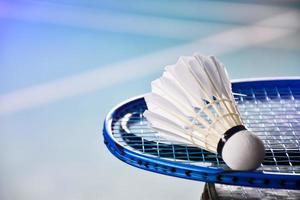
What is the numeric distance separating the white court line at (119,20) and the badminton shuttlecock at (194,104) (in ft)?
4.14

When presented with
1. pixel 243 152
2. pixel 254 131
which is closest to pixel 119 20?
pixel 254 131

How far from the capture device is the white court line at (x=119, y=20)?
2148mm

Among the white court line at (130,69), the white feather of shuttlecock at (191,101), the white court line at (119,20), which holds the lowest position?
the white court line at (130,69)

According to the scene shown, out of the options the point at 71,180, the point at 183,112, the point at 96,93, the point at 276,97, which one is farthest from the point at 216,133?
the point at 96,93

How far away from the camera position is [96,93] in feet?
5.85

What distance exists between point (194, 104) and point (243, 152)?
158mm

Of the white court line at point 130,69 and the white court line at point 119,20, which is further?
the white court line at point 119,20

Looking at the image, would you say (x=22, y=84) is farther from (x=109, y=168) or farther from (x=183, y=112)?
(x=183, y=112)

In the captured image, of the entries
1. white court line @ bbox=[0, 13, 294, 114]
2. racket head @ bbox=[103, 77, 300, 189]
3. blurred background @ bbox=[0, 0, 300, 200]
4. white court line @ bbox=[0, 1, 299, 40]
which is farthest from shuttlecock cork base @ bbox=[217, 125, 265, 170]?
white court line @ bbox=[0, 1, 299, 40]

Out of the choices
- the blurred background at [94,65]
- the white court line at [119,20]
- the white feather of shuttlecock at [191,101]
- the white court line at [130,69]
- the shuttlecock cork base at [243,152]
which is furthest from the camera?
the white court line at [119,20]

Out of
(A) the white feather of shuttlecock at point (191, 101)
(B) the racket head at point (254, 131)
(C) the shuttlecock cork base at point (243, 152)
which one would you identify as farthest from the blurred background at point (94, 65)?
(C) the shuttlecock cork base at point (243, 152)

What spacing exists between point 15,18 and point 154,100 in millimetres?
1450

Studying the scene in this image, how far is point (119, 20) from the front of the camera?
2.21 m

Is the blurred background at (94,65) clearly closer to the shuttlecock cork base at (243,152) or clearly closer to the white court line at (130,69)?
the white court line at (130,69)
